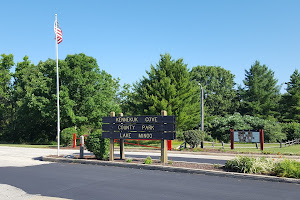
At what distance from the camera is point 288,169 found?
31.9 feet

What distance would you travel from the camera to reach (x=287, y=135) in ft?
126

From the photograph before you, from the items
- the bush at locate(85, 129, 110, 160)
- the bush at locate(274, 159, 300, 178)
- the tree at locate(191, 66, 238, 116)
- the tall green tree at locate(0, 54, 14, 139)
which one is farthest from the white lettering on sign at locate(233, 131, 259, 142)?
the tall green tree at locate(0, 54, 14, 139)

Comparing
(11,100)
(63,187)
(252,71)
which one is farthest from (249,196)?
(252,71)

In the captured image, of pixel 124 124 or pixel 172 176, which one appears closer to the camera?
pixel 172 176

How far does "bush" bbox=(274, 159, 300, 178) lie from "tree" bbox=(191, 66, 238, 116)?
5655cm

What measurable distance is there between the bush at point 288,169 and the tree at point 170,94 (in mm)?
27846

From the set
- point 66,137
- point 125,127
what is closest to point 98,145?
point 125,127

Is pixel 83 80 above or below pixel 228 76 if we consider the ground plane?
below

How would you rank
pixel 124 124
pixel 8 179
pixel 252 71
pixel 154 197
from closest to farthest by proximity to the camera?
pixel 154 197 < pixel 8 179 < pixel 124 124 < pixel 252 71

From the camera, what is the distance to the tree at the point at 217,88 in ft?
225

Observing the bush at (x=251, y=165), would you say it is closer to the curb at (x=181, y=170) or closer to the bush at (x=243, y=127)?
the curb at (x=181, y=170)

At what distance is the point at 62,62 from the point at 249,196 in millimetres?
31758

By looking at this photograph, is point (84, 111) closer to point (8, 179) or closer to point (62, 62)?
point (62, 62)

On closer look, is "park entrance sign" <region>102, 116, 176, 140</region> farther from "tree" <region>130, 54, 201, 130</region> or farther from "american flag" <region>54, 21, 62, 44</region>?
"tree" <region>130, 54, 201, 130</region>
